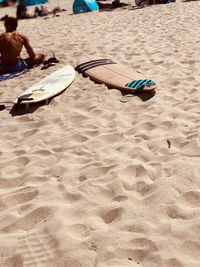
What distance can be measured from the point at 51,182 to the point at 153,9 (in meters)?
11.9

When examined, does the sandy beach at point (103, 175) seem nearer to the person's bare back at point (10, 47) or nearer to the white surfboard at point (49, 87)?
the white surfboard at point (49, 87)

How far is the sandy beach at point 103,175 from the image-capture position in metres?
2.33

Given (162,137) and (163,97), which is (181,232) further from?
(163,97)

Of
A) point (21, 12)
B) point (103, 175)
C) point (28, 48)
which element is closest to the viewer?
point (103, 175)

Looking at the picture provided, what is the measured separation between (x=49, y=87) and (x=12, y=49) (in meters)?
1.60

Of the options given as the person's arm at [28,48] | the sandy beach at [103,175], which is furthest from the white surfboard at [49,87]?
the person's arm at [28,48]

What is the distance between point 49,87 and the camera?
5.38m

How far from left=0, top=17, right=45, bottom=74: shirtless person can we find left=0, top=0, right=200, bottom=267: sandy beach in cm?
44

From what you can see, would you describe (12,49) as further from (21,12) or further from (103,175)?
(21,12)

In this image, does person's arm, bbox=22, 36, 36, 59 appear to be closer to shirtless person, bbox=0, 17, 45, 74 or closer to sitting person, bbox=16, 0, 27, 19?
shirtless person, bbox=0, 17, 45, 74

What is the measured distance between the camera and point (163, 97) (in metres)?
4.92

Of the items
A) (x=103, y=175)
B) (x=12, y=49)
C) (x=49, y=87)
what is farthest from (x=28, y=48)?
(x=103, y=175)

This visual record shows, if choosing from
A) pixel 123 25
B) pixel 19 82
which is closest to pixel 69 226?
pixel 19 82

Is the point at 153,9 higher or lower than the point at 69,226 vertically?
lower
